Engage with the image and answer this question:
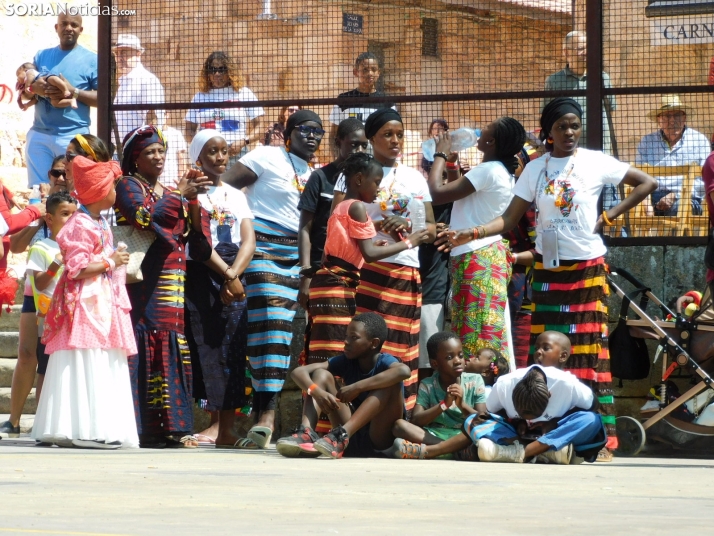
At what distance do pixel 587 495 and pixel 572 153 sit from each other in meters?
3.22

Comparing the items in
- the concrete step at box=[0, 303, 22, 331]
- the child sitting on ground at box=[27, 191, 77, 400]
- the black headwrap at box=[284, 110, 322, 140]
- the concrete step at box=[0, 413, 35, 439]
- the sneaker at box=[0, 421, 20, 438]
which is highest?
the black headwrap at box=[284, 110, 322, 140]

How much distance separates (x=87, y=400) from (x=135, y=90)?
124 inches

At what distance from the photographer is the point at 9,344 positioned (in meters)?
10.7

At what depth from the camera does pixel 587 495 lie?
5430 millimetres

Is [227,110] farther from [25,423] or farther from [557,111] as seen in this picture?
[557,111]

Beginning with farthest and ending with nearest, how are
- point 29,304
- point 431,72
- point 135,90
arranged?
point 135,90
point 431,72
point 29,304

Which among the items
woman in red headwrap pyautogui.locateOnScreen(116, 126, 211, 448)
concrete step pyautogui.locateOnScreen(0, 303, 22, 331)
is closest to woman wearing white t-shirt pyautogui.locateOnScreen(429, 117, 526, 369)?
woman in red headwrap pyautogui.locateOnScreen(116, 126, 211, 448)

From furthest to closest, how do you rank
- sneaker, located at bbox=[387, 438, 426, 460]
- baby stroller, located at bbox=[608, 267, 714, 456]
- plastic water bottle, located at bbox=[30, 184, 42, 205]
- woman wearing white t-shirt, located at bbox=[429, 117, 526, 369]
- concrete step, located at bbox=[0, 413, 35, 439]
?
plastic water bottle, located at bbox=[30, 184, 42, 205] < concrete step, located at bbox=[0, 413, 35, 439] < baby stroller, located at bbox=[608, 267, 714, 456] < woman wearing white t-shirt, located at bbox=[429, 117, 526, 369] < sneaker, located at bbox=[387, 438, 426, 460]

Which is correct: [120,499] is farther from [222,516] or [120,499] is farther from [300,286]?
[300,286]

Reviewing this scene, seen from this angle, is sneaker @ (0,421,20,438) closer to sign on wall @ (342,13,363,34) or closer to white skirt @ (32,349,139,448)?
white skirt @ (32,349,139,448)

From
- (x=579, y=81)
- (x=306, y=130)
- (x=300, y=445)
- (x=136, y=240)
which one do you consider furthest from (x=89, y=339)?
(x=579, y=81)

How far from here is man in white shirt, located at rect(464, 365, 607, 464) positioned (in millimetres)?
7328

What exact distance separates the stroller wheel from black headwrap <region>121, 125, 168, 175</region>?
332cm

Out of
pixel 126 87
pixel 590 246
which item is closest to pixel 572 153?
pixel 590 246
